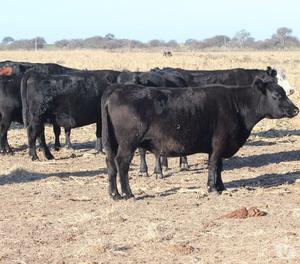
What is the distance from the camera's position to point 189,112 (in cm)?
935

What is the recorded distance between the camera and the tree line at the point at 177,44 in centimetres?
10980

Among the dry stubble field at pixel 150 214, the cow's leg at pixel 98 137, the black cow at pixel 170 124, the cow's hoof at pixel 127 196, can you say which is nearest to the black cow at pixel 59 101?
the cow's leg at pixel 98 137

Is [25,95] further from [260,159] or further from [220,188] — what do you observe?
[220,188]

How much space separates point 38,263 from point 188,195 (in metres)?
3.40

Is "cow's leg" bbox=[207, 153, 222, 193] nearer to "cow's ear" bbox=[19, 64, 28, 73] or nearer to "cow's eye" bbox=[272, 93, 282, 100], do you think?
"cow's eye" bbox=[272, 93, 282, 100]

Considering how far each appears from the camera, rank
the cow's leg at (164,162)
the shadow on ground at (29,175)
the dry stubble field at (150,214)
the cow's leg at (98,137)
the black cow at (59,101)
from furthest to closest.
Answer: the cow's leg at (98,137), the black cow at (59,101), the cow's leg at (164,162), the shadow on ground at (29,175), the dry stubble field at (150,214)

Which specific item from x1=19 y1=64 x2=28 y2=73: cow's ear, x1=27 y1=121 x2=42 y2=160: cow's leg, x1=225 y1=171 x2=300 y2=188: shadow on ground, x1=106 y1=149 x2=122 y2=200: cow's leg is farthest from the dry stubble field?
x1=19 y1=64 x2=28 y2=73: cow's ear

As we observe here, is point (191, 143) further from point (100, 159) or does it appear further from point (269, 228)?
point (100, 159)

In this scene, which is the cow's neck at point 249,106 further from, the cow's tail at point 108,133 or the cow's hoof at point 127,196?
the cow's hoof at point 127,196

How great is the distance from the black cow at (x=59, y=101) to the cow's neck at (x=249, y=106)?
3799mm

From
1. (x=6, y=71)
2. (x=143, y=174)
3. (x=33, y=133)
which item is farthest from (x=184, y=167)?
(x=6, y=71)

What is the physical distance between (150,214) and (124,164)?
3.66 ft

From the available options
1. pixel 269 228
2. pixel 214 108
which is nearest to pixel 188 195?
pixel 214 108

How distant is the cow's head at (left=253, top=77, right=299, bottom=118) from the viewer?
32.9 ft
